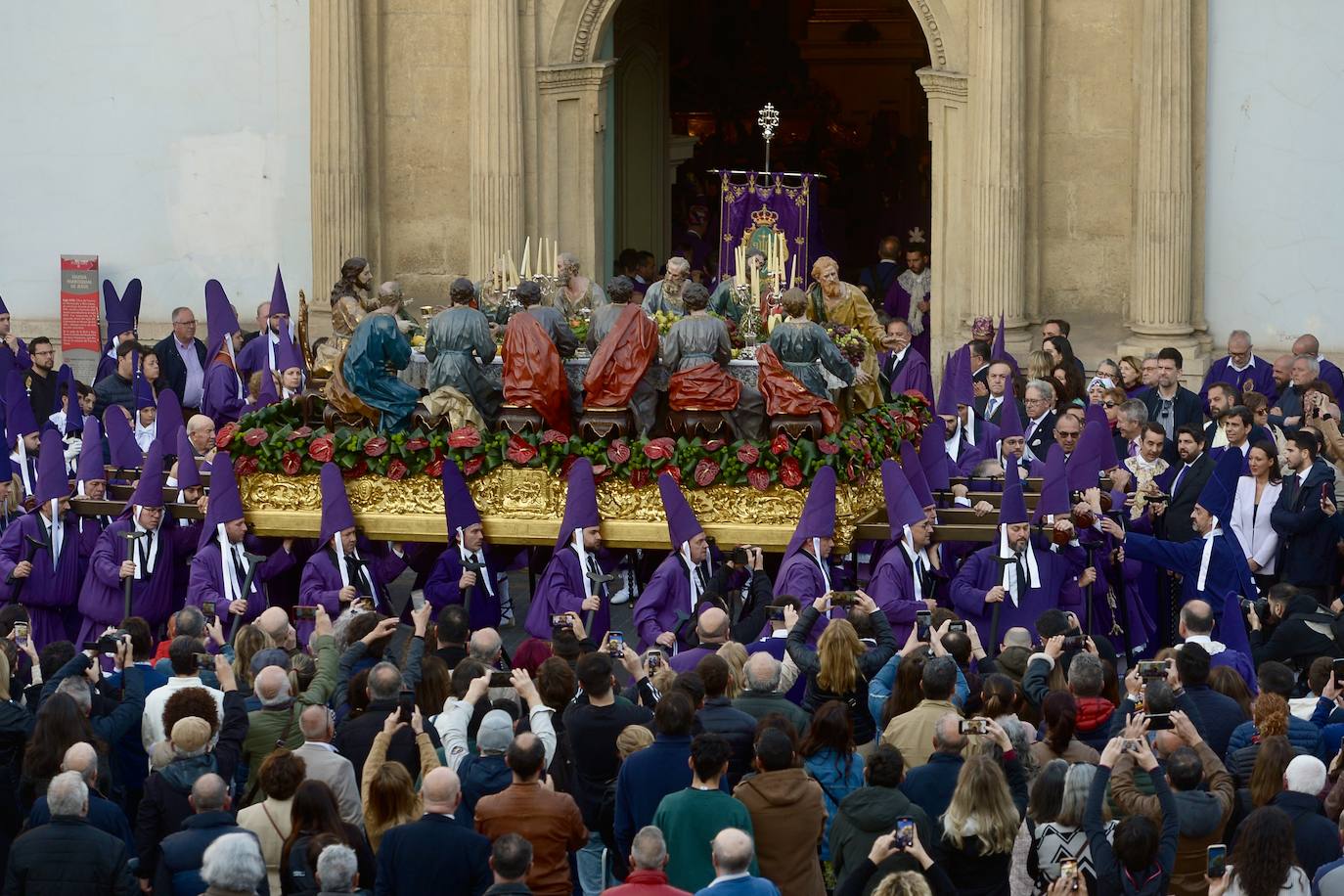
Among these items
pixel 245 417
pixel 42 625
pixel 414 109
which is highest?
pixel 414 109

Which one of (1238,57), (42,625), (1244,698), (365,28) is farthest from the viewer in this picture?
(365,28)

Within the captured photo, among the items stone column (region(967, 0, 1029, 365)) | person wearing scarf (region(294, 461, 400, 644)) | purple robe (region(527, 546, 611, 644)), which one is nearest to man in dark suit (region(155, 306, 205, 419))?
person wearing scarf (region(294, 461, 400, 644))

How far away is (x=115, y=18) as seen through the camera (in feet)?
81.4

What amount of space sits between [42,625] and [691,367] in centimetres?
459

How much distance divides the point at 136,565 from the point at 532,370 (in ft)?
9.57

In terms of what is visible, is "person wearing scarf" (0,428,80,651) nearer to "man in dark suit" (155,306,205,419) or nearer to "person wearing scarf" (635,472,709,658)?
"person wearing scarf" (635,472,709,658)

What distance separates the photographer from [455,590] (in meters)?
16.6

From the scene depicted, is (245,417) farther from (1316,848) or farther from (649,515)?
(1316,848)

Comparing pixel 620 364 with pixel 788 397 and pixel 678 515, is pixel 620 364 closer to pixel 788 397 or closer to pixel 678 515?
pixel 788 397

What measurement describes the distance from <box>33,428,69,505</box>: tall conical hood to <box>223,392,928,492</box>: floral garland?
1.15 meters

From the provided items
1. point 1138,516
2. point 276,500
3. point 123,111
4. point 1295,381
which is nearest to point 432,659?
point 276,500

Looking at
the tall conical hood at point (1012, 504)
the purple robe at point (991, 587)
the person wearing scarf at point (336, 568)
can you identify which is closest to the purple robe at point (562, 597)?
the person wearing scarf at point (336, 568)

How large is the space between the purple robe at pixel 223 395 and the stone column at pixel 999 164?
21.7 ft

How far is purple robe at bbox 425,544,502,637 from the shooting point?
16.6m
